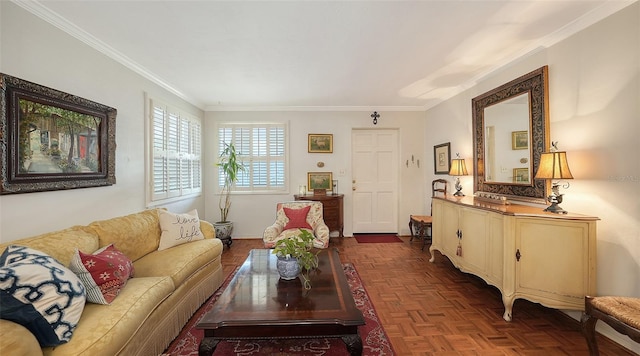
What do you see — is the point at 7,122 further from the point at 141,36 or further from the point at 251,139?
the point at 251,139

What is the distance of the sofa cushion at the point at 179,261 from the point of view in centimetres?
209

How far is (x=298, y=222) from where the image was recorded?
11.7 feet

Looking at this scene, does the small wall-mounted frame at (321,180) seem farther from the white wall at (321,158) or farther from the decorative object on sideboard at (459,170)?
the decorative object on sideboard at (459,170)

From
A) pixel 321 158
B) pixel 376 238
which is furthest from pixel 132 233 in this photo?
pixel 376 238

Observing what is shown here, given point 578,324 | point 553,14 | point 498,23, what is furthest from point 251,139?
point 578,324

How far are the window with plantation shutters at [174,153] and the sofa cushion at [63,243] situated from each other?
141 cm

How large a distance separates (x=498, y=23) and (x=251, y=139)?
4108mm

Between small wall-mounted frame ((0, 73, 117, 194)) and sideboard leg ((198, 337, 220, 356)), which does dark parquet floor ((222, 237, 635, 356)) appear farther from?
small wall-mounted frame ((0, 73, 117, 194))

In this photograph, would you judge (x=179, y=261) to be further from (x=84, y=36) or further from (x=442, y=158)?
(x=442, y=158)

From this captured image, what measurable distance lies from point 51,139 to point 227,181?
2857 mm

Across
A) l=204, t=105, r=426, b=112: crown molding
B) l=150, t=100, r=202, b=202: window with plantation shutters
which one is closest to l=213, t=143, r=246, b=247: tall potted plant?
l=150, t=100, r=202, b=202: window with plantation shutters

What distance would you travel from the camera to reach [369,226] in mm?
5098

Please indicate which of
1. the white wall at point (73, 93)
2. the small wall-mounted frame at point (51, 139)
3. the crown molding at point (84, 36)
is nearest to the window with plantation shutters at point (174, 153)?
the white wall at point (73, 93)

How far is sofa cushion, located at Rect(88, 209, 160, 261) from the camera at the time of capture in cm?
217
